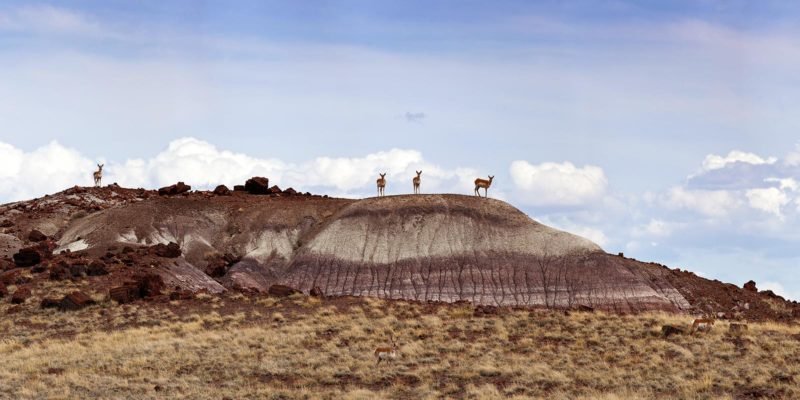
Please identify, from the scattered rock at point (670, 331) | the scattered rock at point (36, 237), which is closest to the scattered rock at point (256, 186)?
the scattered rock at point (36, 237)

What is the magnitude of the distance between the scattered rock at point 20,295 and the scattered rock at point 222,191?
26.9 m

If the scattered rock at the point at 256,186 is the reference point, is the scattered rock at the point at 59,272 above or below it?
below

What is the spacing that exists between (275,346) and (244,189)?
42704 mm

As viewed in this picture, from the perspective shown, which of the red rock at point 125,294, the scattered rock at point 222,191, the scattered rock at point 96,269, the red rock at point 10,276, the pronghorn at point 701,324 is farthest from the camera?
the scattered rock at point 222,191

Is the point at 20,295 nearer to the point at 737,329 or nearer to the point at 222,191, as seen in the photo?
the point at 222,191

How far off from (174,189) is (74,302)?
3009 centimetres

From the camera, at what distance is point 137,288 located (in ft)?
188

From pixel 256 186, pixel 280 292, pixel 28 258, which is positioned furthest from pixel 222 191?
pixel 280 292

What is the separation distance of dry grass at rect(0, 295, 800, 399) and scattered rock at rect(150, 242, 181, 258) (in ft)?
31.9

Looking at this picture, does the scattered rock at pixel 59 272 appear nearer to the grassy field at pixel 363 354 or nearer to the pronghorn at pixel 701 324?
the grassy field at pixel 363 354

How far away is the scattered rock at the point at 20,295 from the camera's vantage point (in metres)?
56.7

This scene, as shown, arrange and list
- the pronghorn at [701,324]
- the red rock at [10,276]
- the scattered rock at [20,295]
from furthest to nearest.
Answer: the red rock at [10,276] < the scattered rock at [20,295] < the pronghorn at [701,324]

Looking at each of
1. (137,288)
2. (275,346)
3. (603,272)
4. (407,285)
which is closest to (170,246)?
(137,288)

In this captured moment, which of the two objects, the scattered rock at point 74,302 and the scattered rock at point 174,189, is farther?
the scattered rock at point 174,189
